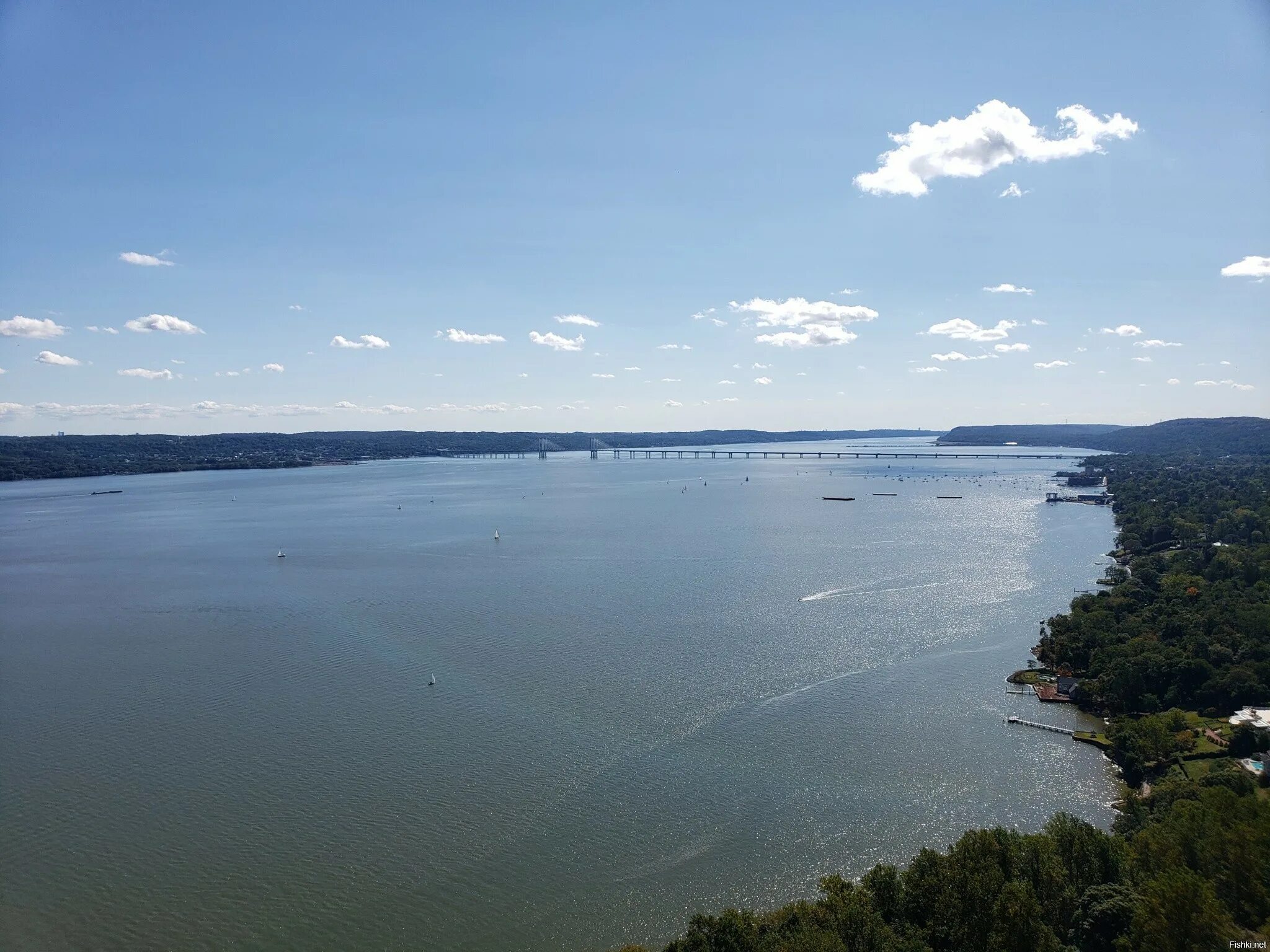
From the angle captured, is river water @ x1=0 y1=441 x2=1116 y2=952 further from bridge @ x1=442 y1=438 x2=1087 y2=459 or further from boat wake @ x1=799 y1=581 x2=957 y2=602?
bridge @ x1=442 y1=438 x2=1087 y2=459

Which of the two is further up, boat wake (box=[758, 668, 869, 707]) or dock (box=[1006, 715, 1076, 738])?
boat wake (box=[758, 668, 869, 707])

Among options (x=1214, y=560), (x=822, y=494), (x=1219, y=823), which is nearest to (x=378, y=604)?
(x=1219, y=823)

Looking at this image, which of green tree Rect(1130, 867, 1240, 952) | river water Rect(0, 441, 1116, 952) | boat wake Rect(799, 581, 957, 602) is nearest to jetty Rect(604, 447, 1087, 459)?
boat wake Rect(799, 581, 957, 602)

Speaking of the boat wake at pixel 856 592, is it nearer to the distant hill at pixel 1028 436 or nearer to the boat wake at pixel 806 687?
the boat wake at pixel 806 687

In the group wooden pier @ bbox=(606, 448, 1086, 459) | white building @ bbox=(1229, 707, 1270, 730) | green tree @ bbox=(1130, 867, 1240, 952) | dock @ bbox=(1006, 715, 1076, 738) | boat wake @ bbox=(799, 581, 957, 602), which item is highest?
wooden pier @ bbox=(606, 448, 1086, 459)

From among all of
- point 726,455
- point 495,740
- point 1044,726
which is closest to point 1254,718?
Result: point 1044,726

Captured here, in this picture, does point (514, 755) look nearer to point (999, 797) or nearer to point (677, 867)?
point (677, 867)
